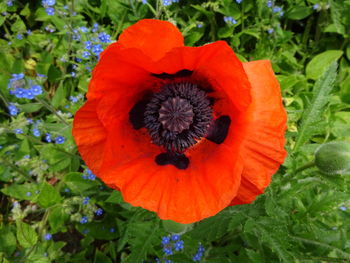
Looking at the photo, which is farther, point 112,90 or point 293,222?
point 293,222

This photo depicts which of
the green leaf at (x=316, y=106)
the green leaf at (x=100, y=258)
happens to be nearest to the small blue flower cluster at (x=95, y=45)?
the green leaf at (x=316, y=106)

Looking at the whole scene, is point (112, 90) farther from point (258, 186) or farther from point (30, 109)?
point (30, 109)

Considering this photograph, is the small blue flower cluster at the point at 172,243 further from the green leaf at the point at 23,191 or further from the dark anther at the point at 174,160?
the green leaf at the point at 23,191

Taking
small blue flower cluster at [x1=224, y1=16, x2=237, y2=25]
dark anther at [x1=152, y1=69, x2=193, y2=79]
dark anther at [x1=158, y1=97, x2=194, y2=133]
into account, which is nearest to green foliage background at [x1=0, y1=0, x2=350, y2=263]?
small blue flower cluster at [x1=224, y1=16, x2=237, y2=25]

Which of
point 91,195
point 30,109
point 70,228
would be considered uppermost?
point 30,109

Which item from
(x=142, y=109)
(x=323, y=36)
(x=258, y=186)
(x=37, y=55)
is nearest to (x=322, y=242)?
(x=258, y=186)

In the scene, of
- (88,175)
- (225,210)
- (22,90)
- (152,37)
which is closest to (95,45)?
(22,90)

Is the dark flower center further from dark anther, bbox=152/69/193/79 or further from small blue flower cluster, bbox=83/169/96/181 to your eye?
small blue flower cluster, bbox=83/169/96/181

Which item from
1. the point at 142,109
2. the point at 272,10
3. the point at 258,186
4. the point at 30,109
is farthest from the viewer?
the point at 272,10

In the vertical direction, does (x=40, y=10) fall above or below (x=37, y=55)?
above
